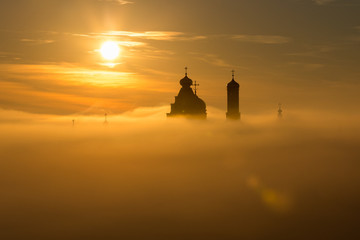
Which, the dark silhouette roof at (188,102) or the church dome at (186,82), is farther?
the dark silhouette roof at (188,102)

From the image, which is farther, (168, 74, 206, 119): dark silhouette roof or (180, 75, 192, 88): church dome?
(168, 74, 206, 119): dark silhouette roof

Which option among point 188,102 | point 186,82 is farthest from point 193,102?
point 186,82

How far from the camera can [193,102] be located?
13662 cm

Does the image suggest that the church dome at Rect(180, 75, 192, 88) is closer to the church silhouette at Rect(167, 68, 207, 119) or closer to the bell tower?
the church silhouette at Rect(167, 68, 207, 119)

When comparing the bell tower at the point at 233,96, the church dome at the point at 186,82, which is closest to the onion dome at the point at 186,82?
the church dome at the point at 186,82

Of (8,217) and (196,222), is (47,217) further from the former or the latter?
(196,222)

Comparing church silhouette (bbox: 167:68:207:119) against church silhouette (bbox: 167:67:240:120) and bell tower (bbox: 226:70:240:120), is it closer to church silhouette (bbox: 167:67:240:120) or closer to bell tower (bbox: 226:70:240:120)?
church silhouette (bbox: 167:67:240:120)

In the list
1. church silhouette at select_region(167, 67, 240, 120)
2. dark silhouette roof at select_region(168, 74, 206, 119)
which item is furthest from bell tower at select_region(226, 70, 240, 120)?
dark silhouette roof at select_region(168, 74, 206, 119)

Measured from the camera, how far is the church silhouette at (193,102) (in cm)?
13675

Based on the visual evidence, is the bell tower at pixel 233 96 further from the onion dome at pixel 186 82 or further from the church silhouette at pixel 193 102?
the onion dome at pixel 186 82

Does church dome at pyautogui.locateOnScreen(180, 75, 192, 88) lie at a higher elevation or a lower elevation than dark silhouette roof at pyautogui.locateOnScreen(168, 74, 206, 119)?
higher

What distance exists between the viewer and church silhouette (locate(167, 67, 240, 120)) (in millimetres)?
136750

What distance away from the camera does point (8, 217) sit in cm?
14462

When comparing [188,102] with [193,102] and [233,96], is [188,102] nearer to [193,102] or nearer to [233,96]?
[193,102]
